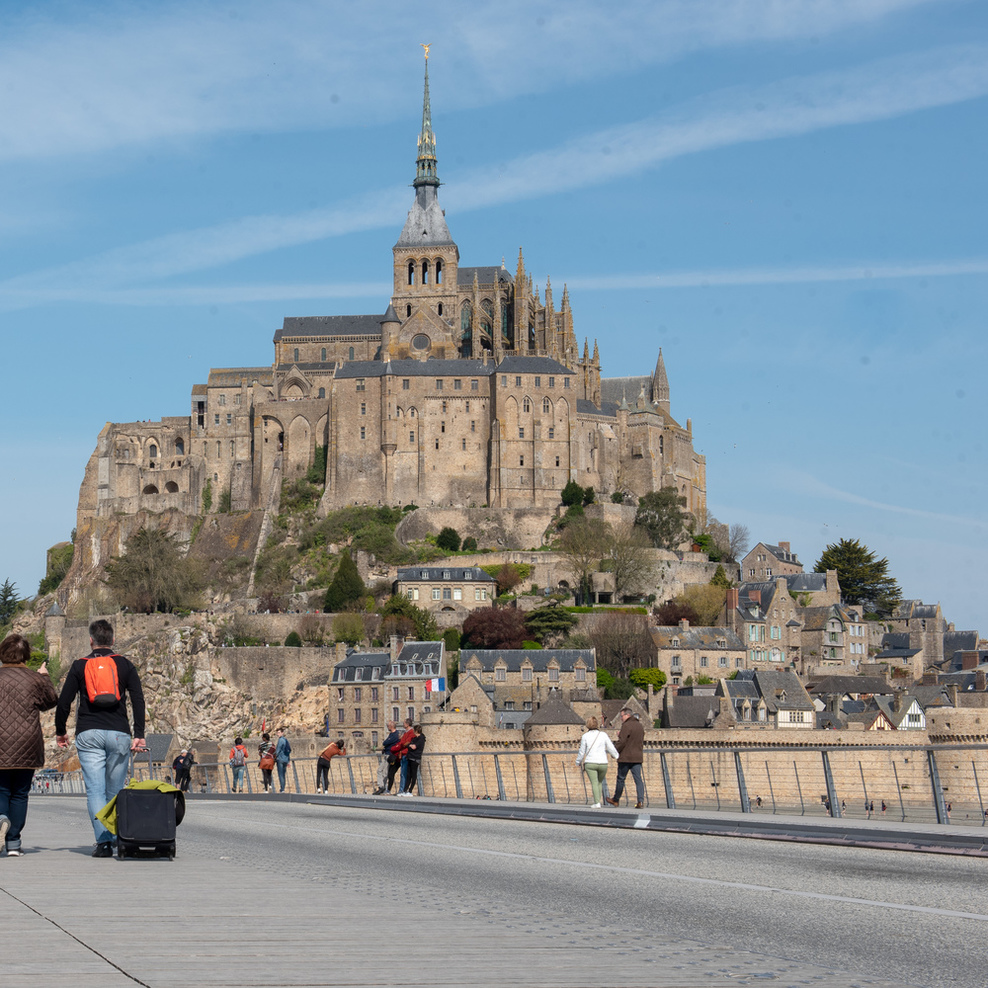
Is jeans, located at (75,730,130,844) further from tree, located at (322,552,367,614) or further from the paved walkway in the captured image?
tree, located at (322,552,367,614)

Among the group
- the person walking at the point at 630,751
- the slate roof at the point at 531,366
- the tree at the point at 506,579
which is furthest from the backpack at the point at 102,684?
the slate roof at the point at 531,366

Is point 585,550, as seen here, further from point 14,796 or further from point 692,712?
point 14,796

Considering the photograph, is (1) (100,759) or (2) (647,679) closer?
(1) (100,759)

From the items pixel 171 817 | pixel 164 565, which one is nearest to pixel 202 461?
pixel 164 565

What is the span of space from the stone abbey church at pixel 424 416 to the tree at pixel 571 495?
0.97m

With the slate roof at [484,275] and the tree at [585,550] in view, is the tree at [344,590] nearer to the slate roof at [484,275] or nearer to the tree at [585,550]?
the tree at [585,550]

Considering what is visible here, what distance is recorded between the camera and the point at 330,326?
106 m

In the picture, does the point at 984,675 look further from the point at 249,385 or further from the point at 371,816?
the point at 371,816

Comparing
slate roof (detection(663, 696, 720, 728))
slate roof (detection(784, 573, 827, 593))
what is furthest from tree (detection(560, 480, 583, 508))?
slate roof (detection(663, 696, 720, 728))

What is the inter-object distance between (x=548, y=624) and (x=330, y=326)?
37.4 metres

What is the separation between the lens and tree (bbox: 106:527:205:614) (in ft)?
286

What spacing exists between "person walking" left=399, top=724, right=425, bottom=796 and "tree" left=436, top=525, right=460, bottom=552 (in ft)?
206

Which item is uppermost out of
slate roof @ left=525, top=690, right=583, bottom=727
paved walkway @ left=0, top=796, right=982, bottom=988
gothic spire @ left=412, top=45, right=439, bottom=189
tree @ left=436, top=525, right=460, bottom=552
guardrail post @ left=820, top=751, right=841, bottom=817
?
gothic spire @ left=412, top=45, right=439, bottom=189

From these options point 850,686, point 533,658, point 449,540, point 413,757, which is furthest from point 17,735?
point 449,540
